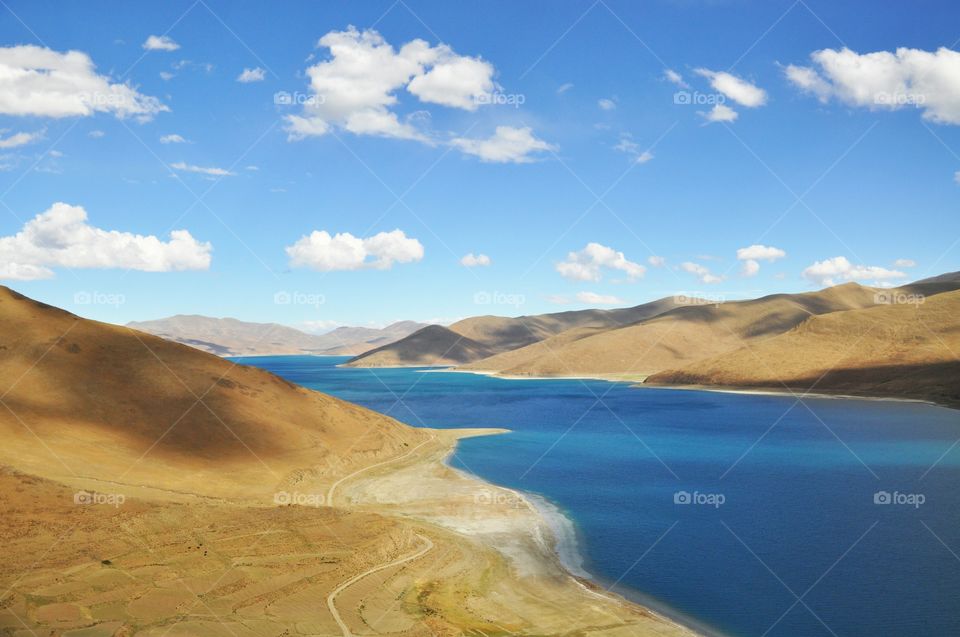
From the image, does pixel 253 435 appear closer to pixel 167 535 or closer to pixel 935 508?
pixel 167 535

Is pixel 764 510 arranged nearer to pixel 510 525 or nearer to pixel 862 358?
pixel 510 525

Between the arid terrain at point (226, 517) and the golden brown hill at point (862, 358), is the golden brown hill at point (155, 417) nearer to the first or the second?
the arid terrain at point (226, 517)

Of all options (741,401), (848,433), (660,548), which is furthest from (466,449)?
(741,401)

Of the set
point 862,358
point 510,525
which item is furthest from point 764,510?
point 862,358

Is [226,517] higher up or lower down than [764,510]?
lower down

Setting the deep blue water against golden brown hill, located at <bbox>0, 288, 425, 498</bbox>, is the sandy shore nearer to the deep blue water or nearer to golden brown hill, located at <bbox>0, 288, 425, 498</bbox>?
the deep blue water

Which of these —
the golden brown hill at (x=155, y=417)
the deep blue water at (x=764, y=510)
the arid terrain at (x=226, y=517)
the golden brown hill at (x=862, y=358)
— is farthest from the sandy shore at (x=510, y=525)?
the golden brown hill at (x=862, y=358)

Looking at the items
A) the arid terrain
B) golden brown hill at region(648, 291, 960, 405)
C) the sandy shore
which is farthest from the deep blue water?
golden brown hill at region(648, 291, 960, 405)
